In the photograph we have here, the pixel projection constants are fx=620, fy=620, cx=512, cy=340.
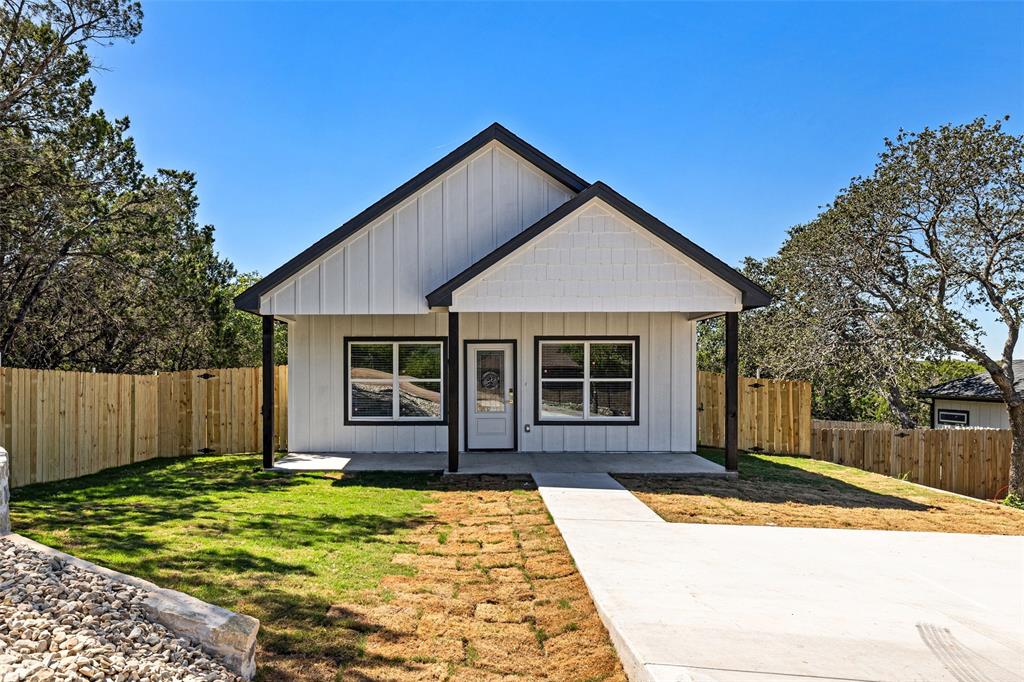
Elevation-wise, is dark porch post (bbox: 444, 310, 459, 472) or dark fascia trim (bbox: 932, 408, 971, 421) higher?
dark porch post (bbox: 444, 310, 459, 472)

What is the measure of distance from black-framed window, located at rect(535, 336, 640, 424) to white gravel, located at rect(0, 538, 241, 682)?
8.75 meters

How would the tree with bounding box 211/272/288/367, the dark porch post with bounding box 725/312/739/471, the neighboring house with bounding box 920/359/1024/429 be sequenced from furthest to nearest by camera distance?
1. the tree with bounding box 211/272/288/367
2. the neighboring house with bounding box 920/359/1024/429
3. the dark porch post with bounding box 725/312/739/471

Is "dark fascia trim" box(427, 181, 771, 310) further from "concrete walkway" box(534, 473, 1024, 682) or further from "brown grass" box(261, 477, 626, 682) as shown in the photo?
"brown grass" box(261, 477, 626, 682)

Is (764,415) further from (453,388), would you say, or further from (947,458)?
(453,388)

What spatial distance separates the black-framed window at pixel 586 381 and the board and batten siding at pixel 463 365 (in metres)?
0.14

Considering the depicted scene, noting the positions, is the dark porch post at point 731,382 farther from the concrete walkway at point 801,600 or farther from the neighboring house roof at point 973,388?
the neighboring house roof at point 973,388

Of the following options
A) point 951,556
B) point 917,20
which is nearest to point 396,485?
point 951,556

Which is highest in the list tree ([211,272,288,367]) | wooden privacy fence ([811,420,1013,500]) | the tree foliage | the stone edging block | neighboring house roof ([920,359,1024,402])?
the tree foliage

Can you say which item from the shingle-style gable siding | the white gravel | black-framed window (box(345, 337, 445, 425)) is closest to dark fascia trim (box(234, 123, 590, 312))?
the shingle-style gable siding

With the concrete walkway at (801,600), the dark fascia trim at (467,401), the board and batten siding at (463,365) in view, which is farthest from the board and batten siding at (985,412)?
the concrete walkway at (801,600)

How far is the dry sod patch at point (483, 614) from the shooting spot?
136 inches

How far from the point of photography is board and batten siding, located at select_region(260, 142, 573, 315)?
10352 mm

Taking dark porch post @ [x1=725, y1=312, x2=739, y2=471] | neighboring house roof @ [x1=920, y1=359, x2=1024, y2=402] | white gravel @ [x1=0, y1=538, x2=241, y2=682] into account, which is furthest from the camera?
neighboring house roof @ [x1=920, y1=359, x2=1024, y2=402]

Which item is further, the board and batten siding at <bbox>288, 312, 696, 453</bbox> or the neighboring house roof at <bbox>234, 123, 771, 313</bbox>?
the board and batten siding at <bbox>288, 312, 696, 453</bbox>
